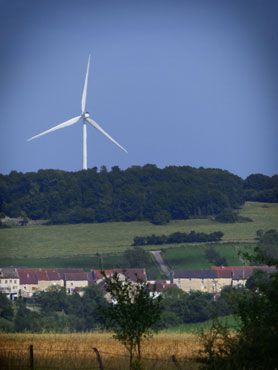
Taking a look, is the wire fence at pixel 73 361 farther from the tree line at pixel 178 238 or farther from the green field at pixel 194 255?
the tree line at pixel 178 238

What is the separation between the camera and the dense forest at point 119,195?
384 ft

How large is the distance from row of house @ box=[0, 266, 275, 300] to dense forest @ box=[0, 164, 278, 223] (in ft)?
64.2

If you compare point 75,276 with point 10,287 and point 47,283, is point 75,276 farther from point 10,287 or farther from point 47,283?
point 10,287

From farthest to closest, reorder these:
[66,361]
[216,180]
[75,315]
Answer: [216,180] < [75,315] < [66,361]

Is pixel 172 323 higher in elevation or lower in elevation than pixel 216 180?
lower

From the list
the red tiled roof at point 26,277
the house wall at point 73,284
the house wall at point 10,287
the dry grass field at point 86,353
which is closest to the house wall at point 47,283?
the house wall at point 73,284

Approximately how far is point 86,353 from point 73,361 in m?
Answer: 3.26

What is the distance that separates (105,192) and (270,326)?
96.1 meters

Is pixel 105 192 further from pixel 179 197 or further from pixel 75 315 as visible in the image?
pixel 75 315

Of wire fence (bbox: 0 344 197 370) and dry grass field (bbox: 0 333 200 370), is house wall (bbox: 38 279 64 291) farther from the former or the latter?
wire fence (bbox: 0 344 197 370)

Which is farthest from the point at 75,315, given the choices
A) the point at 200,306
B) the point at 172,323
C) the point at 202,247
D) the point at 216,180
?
the point at 216,180

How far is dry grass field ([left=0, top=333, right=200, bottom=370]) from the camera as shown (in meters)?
27.0

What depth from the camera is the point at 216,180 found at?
12400cm

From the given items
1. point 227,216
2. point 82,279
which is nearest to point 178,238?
point 227,216
